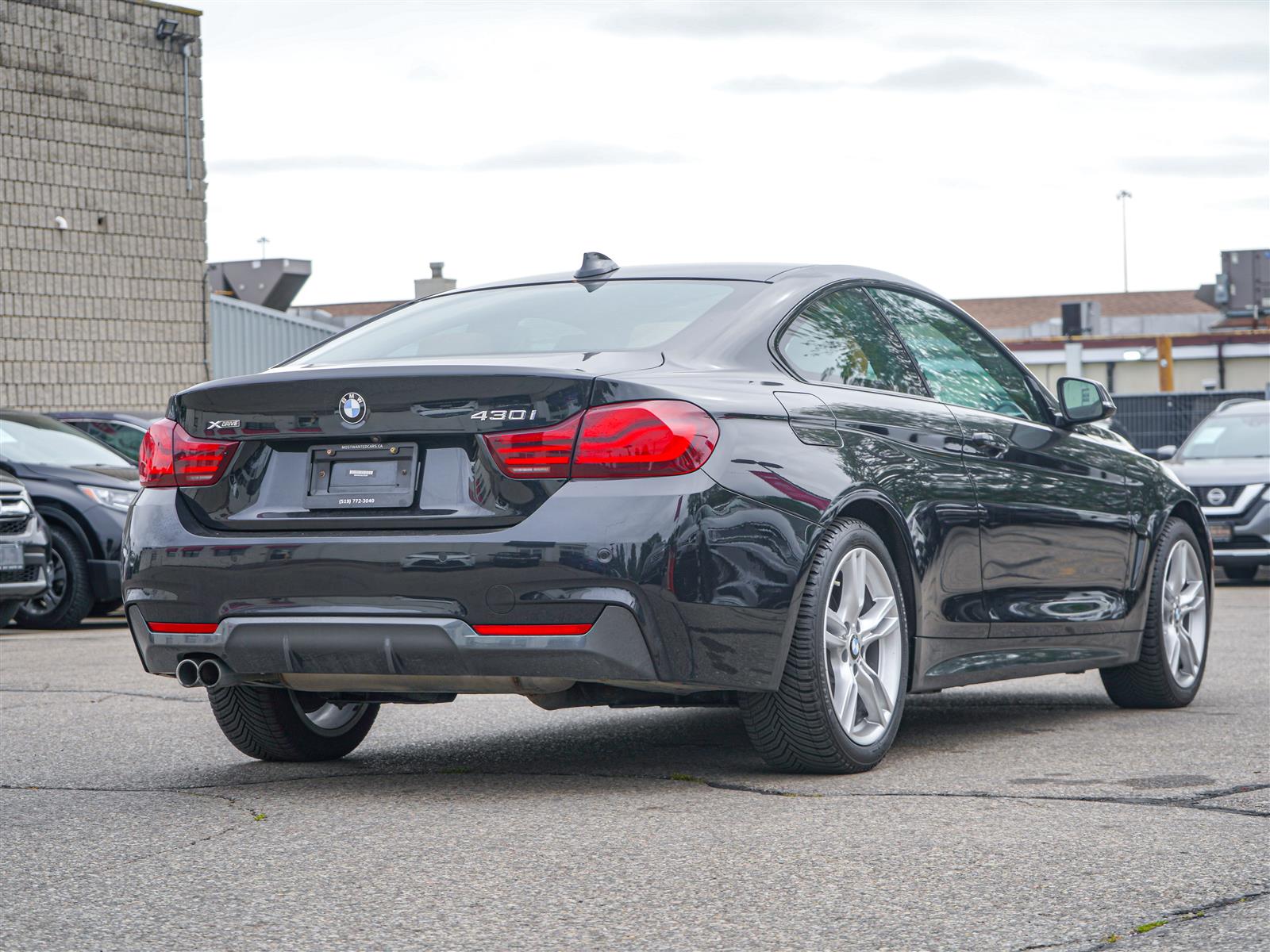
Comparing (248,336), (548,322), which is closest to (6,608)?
(548,322)

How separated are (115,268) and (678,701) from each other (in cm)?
1987

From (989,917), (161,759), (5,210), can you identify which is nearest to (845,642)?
(989,917)

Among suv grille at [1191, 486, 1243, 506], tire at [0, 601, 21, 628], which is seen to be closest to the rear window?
tire at [0, 601, 21, 628]

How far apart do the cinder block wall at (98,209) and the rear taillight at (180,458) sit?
1792 centimetres

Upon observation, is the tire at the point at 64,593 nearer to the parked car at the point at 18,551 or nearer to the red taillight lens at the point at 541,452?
the parked car at the point at 18,551

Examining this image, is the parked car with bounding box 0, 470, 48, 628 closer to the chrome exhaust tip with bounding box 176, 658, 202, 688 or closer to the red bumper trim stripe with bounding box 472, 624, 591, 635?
the chrome exhaust tip with bounding box 176, 658, 202, 688

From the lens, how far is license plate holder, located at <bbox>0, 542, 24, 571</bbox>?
11.0 metres

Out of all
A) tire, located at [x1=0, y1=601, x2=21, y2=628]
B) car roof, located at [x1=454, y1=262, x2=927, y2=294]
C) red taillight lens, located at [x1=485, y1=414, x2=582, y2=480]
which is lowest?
tire, located at [x1=0, y1=601, x2=21, y2=628]

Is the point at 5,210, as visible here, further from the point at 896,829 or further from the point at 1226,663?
the point at 896,829

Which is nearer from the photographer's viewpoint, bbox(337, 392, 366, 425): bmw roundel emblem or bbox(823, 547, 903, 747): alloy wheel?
bbox(337, 392, 366, 425): bmw roundel emblem

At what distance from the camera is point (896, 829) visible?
14.6 feet

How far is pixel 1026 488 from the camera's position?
20.7 ft

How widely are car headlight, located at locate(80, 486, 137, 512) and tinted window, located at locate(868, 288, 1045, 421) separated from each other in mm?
7424

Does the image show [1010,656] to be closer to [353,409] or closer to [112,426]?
[353,409]
